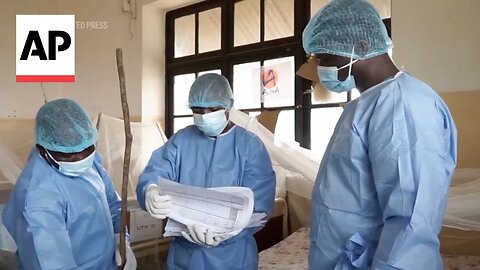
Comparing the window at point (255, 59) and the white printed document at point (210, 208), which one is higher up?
the window at point (255, 59)

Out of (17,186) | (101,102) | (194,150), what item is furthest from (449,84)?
(101,102)

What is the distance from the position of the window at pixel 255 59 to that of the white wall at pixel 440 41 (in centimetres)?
26

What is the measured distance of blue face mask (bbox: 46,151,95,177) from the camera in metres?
1.28

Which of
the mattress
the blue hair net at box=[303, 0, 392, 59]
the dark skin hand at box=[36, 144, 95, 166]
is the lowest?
the mattress

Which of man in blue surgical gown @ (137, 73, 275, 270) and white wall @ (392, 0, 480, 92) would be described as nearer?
man in blue surgical gown @ (137, 73, 275, 270)

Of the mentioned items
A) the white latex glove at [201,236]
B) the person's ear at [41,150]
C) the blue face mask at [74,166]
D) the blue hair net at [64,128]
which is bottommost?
the white latex glove at [201,236]

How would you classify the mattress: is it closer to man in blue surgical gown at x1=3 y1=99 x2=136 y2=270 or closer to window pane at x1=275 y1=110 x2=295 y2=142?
man in blue surgical gown at x1=3 y1=99 x2=136 y2=270

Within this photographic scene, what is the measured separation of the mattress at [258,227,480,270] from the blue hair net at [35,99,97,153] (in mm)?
906

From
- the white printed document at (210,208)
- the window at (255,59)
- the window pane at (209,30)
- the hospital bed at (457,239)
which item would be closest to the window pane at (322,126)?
the window at (255,59)

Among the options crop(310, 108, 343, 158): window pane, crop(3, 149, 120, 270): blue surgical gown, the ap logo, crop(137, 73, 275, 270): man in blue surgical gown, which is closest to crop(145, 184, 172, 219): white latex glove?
crop(137, 73, 275, 270): man in blue surgical gown

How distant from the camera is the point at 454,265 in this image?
175cm

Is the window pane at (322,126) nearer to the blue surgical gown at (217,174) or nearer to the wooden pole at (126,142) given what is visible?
the blue surgical gown at (217,174)

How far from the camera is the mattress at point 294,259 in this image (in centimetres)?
175

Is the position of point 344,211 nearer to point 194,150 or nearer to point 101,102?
point 194,150
